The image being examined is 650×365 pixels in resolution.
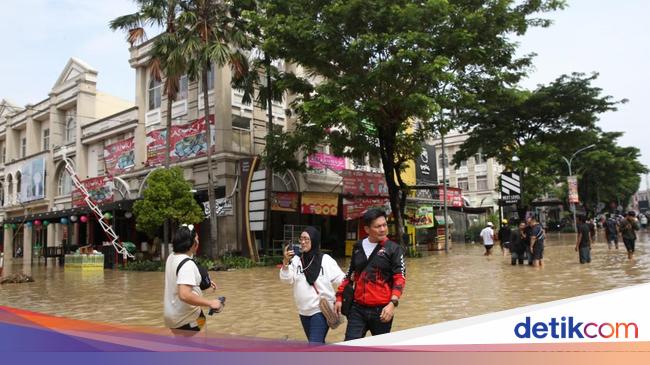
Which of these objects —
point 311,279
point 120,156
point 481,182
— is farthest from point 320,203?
point 481,182

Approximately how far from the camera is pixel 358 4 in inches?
698

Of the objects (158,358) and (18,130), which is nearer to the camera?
Answer: (158,358)

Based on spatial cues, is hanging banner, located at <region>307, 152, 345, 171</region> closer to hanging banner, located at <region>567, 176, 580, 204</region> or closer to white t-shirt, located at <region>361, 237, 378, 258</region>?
hanging banner, located at <region>567, 176, 580, 204</region>

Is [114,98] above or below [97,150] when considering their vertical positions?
above

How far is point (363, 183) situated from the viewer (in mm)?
27250

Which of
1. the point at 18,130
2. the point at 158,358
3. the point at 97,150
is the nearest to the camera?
the point at 158,358

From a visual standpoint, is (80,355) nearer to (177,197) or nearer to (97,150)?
(177,197)

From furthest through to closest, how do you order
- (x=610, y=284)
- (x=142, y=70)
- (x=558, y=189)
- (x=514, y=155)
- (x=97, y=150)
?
(x=558, y=189) < (x=97, y=150) < (x=142, y=70) < (x=514, y=155) < (x=610, y=284)

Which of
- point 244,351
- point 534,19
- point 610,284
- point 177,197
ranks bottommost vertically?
point 610,284

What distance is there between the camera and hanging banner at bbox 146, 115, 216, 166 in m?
25.0

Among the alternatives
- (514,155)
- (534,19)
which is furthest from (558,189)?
(534,19)

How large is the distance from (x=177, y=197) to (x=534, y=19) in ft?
50.7

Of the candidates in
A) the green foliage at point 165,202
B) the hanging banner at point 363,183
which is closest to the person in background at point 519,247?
the hanging banner at point 363,183

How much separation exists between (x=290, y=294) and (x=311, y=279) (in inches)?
293
